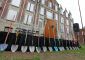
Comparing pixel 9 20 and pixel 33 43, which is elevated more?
pixel 9 20

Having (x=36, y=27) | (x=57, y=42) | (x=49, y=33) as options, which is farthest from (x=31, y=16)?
(x=57, y=42)

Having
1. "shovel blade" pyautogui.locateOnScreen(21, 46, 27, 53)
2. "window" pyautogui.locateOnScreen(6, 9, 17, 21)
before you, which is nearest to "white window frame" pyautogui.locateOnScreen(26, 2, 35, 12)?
"window" pyautogui.locateOnScreen(6, 9, 17, 21)

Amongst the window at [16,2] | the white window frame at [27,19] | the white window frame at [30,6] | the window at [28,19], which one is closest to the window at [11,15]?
the window at [16,2]

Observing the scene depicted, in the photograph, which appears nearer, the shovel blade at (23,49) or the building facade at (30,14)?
the shovel blade at (23,49)

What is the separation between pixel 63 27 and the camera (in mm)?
48500

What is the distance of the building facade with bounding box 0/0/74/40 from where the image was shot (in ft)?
96.5

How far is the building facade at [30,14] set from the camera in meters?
29.4

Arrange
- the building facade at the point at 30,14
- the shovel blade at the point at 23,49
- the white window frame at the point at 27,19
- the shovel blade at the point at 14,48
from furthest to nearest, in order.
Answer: the white window frame at the point at 27,19 → the building facade at the point at 30,14 → the shovel blade at the point at 23,49 → the shovel blade at the point at 14,48

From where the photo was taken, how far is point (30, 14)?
3497cm

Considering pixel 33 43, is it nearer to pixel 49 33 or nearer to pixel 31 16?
pixel 49 33

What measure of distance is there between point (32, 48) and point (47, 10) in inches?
936

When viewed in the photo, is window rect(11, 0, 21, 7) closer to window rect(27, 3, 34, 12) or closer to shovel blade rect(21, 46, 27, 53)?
window rect(27, 3, 34, 12)

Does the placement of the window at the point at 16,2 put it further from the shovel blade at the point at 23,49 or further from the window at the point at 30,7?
the shovel blade at the point at 23,49

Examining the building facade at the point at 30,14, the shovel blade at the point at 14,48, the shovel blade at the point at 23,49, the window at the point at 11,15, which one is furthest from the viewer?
the window at the point at 11,15
